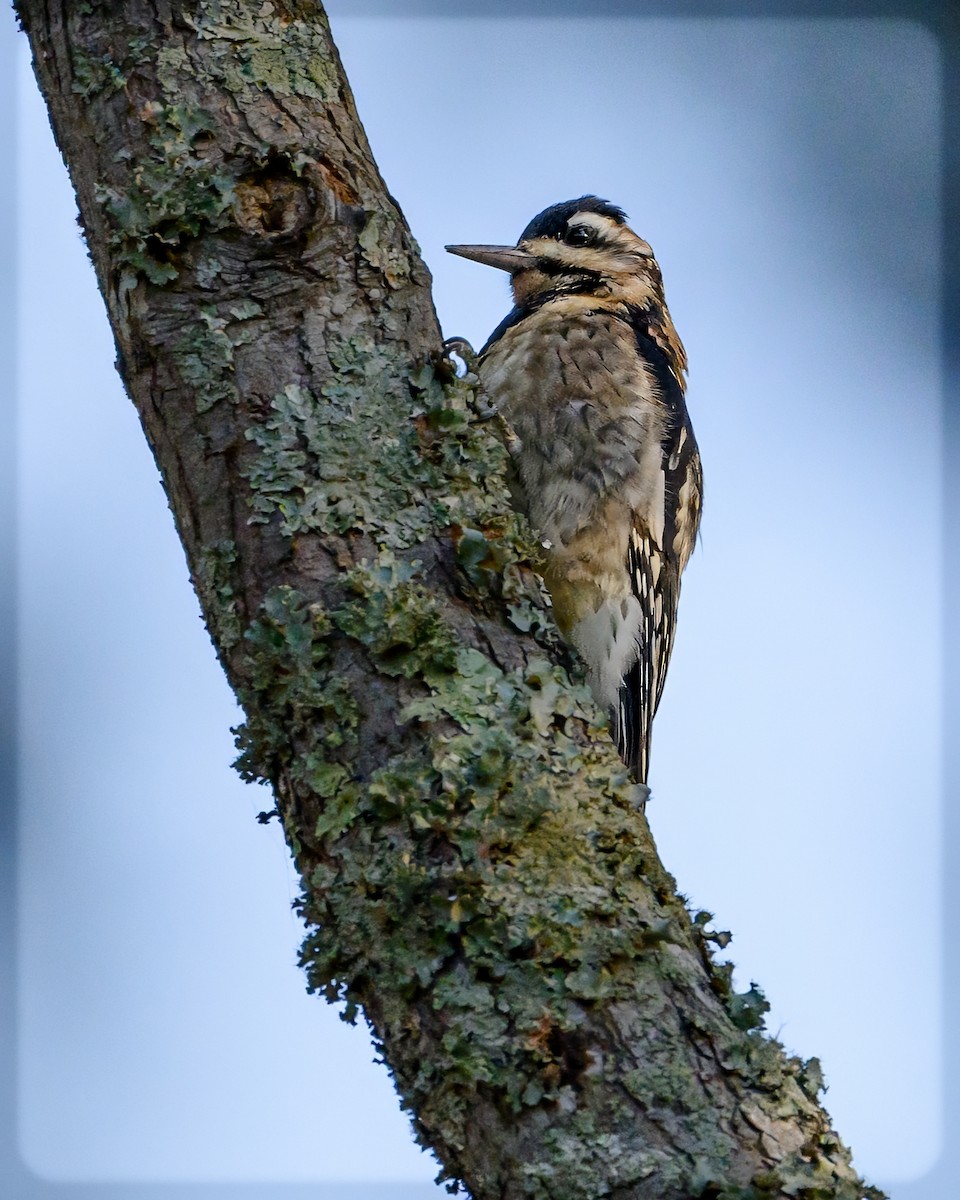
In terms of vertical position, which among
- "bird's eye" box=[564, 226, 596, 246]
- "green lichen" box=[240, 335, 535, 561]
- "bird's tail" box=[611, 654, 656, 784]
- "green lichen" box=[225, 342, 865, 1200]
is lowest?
"green lichen" box=[225, 342, 865, 1200]

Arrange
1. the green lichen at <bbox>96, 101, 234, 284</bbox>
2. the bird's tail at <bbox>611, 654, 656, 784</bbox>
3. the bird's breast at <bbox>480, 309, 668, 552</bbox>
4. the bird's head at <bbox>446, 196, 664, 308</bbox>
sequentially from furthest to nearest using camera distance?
the bird's head at <bbox>446, 196, 664, 308</bbox> < the bird's tail at <bbox>611, 654, 656, 784</bbox> < the bird's breast at <bbox>480, 309, 668, 552</bbox> < the green lichen at <bbox>96, 101, 234, 284</bbox>

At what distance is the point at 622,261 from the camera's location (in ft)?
14.2

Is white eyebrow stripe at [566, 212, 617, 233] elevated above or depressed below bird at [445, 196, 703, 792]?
above

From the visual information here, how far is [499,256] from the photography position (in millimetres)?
4250

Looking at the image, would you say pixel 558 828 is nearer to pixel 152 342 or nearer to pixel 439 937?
pixel 439 937

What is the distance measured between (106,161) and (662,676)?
2.25m

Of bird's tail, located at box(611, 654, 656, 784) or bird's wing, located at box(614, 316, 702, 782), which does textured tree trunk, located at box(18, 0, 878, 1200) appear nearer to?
bird's wing, located at box(614, 316, 702, 782)

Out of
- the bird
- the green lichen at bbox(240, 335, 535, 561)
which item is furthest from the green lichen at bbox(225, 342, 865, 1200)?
the bird

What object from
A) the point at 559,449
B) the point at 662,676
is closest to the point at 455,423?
the point at 559,449

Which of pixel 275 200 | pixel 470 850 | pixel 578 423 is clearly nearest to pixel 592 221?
pixel 578 423

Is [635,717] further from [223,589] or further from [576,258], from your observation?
[223,589]

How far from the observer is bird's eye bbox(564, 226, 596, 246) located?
4293 millimetres

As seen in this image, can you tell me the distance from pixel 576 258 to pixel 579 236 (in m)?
0.08

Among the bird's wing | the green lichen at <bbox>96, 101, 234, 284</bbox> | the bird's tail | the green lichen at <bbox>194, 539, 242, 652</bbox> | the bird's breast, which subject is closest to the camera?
the green lichen at <bbox>194, 539, 242, 652</bbox>
